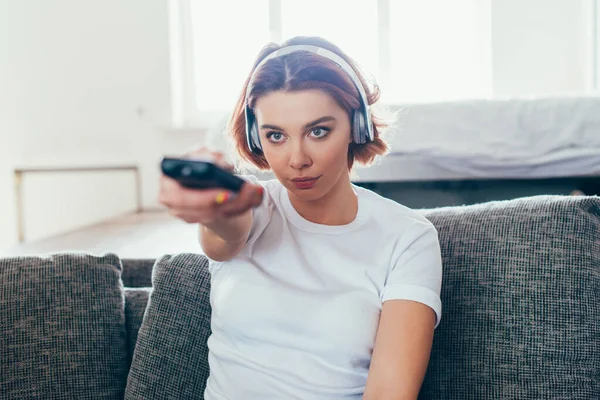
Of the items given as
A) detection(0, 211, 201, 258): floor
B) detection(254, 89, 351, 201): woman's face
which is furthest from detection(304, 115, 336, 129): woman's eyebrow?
detection(0, 211, 201, 258): floor

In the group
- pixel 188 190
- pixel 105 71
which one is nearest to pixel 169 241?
pixel 188 190

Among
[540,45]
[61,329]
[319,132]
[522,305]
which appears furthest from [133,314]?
[540,45]

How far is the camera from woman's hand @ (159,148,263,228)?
54 centimetres

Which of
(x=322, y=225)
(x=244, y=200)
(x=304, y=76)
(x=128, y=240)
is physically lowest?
(x=128, y=240)

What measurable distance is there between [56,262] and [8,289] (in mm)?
95

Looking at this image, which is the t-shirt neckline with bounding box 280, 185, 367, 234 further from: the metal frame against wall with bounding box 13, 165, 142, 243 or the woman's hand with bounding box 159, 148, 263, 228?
the metal frame against wall with bounding box 13, 165, 142, 243

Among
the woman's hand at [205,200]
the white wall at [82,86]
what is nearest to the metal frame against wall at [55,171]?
the white wall at [82,86]

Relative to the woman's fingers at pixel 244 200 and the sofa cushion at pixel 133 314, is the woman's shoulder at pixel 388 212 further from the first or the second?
the sofa cushion at pixel 133 314

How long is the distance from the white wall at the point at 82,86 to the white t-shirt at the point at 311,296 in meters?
2.59

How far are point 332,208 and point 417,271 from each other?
0.15m

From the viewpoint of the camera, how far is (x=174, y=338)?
1062 millimetres

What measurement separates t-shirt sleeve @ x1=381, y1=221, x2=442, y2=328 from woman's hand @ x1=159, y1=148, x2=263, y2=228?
321mm

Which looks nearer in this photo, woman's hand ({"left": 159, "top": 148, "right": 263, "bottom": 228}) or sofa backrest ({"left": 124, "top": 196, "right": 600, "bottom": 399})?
woman's hand ({"left": 159, "top": 148, "right": 263, "bottom": 228})

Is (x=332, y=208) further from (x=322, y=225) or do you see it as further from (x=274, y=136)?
(x=274, y=136)
